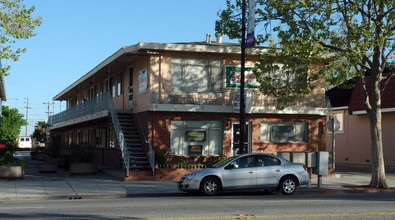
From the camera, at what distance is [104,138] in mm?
31203

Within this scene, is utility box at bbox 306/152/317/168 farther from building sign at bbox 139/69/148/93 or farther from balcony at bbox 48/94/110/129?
balcony at bbox 48/94/110/129

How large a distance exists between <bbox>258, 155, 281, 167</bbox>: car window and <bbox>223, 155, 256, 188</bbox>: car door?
314mm

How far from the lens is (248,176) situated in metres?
16.2

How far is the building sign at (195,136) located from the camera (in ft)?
77.1

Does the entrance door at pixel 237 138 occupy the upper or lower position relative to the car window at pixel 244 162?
upper

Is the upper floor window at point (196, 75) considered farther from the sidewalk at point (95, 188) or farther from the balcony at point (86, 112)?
the sidewalk at point (95, 188)

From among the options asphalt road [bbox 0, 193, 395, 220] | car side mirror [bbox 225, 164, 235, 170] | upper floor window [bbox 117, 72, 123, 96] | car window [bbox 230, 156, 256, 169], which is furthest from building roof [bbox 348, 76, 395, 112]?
car side mirror [bbox 225, 164, 235, 170]

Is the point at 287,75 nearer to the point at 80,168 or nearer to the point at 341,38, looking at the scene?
the point at 341,38

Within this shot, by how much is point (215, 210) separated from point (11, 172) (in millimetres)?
12702

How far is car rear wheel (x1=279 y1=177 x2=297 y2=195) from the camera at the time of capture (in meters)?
16.6

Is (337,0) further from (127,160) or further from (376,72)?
(127,160)

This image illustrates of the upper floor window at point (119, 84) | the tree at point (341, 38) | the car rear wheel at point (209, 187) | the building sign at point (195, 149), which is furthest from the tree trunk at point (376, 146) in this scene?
the upper floor window at point (119, 84)

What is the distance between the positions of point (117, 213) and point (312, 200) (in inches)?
246

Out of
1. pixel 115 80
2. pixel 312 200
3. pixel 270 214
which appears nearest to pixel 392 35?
pixel 312 200
